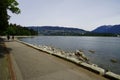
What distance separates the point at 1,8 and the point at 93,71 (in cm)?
1641

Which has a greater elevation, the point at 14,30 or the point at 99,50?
the point at 14,30

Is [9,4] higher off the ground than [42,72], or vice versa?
[9,4]

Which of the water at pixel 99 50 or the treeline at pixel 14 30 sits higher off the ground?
the treeline at pixel 14 30

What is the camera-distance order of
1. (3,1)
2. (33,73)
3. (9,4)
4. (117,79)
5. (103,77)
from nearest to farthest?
1. (117,79)
2. (103,77)
3. (33,73)
4. (3,1)
5. (9,4)

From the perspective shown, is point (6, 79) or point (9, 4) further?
point (9, 4)

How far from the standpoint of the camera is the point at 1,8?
22.4 m

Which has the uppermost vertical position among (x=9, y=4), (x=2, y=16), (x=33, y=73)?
(x=9, y=4)

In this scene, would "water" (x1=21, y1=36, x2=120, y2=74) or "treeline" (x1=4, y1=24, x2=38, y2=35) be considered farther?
"treeline" (x1=4, y1=24, x2=38, y2=35)

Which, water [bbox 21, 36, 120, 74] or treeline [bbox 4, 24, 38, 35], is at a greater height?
treeline [bbox 4, 24, 38, 35]

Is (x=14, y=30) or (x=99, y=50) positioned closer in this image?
(x=99, y=50)

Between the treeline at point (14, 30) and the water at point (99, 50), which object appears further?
the treeline at point (14, 30)

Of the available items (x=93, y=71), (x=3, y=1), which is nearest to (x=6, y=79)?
(x=93, y=71)

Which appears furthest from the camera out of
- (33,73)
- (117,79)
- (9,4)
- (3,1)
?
(9,4)

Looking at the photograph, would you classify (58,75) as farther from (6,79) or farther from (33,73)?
(6,79)
